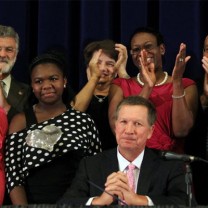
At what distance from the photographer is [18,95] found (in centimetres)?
269

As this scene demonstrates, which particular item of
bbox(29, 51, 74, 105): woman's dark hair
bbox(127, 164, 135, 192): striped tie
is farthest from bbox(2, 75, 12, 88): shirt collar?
bbox(127, 164, 135, 192): striped tie

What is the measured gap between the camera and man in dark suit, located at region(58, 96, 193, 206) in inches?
79.7

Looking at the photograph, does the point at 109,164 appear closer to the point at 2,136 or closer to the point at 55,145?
the point at 55,145

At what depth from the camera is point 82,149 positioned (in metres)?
2.30

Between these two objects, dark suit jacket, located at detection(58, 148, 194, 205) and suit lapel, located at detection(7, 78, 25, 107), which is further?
suit lapel, located at detection(7, 78, 25, 107)

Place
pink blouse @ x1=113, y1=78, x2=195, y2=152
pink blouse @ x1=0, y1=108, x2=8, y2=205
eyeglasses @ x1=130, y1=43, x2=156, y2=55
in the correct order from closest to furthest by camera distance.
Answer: pink blouse @ x1=0, y1=108, x2=8, y2=205 → pink blouse @ x1=113, y1=78, x2=195, y2=152 → eyeglasses @ x1=130, y1=43, x2=156, y2=55

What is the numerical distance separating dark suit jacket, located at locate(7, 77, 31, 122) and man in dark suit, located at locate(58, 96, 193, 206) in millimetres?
A: 568

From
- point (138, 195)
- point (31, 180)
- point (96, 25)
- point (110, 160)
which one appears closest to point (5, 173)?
point (31, 180)

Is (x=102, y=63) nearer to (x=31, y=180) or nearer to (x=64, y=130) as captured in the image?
(x=64, y=130)

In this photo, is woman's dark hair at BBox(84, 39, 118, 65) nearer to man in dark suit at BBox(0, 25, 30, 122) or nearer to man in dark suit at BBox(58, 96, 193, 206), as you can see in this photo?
man in dark suit at BBox(0, 25, 30, 122)

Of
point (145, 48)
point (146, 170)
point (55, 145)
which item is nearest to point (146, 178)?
point (146, 170)

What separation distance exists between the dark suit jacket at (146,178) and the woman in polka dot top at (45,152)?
182mm

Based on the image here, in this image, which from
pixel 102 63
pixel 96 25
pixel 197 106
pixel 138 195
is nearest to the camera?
pixel 138 195

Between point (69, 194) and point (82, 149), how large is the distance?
29 cm
